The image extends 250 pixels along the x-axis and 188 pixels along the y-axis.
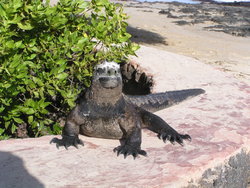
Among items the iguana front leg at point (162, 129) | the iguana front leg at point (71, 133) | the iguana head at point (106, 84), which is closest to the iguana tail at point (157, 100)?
the iguana front leg at point (162, 129)

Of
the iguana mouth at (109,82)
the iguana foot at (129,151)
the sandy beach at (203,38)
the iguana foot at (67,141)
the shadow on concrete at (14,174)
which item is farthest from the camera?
the sandy beach at (203,38)

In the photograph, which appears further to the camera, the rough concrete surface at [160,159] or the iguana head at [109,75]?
the iguana head at [109,75]

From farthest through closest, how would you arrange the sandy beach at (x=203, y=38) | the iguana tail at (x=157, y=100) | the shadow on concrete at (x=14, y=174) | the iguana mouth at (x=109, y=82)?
the sandy beach at (x=203, y=38) → the iguana tail at (x=157, y=100) → the iguana mouth at (x=109, y=82) → the shadow on concrete at (x=14, y=174)

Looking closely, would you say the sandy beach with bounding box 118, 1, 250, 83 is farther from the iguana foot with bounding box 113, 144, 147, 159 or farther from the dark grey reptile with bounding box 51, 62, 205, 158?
the iguana foot with bounding box 113, 144, 147, 159

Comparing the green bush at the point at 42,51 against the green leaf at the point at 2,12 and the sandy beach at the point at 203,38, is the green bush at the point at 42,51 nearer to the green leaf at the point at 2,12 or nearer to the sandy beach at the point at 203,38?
the green leaf at the point at 2,12

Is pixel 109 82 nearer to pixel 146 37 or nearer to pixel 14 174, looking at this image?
pixel 14 174

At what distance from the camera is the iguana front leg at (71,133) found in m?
2.53

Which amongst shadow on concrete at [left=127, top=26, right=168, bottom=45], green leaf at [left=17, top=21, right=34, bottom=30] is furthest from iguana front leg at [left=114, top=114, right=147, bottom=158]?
shadow on concrete at [left=127, top=26, right=168, bottom=45]

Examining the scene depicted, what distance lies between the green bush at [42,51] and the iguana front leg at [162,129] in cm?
64

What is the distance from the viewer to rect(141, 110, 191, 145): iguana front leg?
2.61 m

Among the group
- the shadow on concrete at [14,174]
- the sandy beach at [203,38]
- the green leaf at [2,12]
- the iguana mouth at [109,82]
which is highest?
the green leaf at [2,12]

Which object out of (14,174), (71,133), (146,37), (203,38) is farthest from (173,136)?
(203,38)

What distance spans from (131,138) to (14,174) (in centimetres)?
86

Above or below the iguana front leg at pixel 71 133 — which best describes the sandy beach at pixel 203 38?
below
